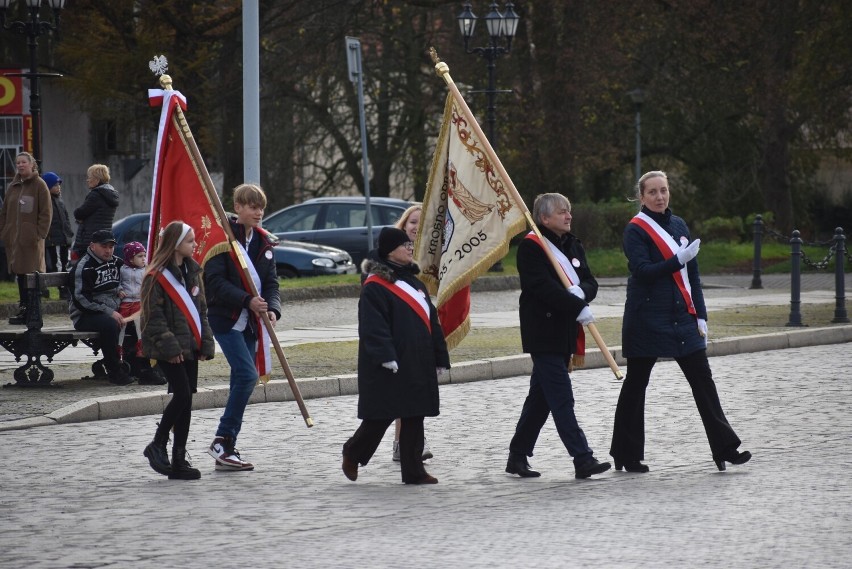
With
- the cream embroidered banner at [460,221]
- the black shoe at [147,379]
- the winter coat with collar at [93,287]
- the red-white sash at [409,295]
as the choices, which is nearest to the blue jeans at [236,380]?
the red-white sash at [409,295]

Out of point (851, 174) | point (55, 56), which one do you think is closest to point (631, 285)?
point (55, 56)

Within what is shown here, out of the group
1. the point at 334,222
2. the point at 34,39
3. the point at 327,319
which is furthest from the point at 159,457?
the point at 334,222

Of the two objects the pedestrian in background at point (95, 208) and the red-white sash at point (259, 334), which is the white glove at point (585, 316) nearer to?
the red-white sash at point (259, 334)

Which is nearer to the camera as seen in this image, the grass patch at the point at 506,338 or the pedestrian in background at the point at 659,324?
the pedestrian in background at the point at 659,324

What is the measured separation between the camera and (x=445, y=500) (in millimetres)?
8523

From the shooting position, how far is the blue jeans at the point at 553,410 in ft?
30.1

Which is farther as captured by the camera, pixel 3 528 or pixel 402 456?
pixel 402 456

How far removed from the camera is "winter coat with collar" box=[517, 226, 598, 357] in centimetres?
914

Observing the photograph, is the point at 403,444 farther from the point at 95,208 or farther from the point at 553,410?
the point at 95,208

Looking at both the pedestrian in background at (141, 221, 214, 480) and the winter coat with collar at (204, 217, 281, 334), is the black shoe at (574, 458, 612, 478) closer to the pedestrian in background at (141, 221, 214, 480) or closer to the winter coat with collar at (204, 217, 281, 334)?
the winter coat with collar at (204, 217, 281, 334)

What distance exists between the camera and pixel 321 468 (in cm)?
970

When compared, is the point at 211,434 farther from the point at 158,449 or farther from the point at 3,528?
the point at 3,528

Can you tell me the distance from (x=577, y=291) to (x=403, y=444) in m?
1.33

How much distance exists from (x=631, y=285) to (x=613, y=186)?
3338 centimetres
